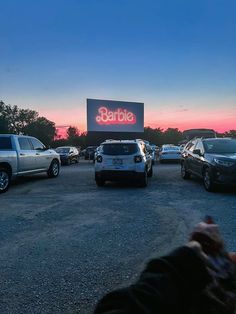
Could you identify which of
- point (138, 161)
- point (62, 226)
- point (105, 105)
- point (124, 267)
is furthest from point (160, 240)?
point (105, 105)

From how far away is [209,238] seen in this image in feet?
4.06

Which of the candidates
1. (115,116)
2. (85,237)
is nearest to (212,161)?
(85,237)

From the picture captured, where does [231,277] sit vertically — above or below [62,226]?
above

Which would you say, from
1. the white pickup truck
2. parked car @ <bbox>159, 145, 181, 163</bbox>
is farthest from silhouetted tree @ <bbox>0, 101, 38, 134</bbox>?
the white pickup truck

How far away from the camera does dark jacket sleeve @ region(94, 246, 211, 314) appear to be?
3.26ft

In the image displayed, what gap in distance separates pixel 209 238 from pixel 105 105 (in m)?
45.4

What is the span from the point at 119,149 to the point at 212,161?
3.32 metres

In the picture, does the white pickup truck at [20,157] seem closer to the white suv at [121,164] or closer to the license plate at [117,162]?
the white suv at [121,164]

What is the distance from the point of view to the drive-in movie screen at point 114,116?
45312 mm

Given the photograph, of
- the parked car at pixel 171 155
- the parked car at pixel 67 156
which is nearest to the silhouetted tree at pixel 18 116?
the parked car at pixel 67 156

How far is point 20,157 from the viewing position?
42.4 feet

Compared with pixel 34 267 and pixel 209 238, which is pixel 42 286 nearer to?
pixel 34 267

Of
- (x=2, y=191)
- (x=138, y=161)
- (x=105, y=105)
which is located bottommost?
(x=2, y=191)

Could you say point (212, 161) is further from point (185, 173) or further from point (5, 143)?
point (5, 143)
